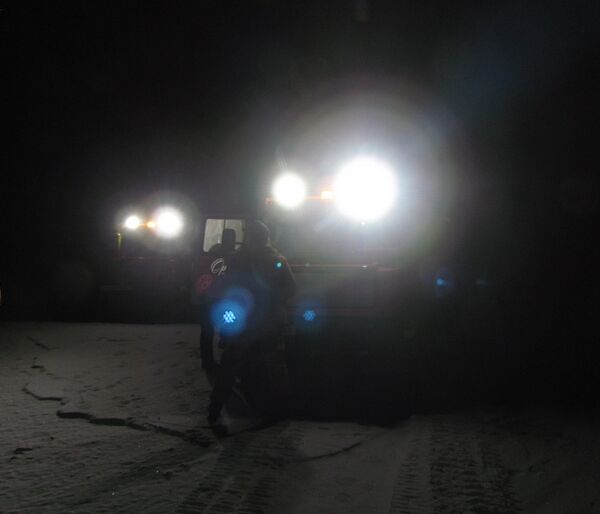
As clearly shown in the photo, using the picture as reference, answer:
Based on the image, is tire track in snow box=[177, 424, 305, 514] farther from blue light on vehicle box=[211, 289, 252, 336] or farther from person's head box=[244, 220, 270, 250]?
person's head box=[244, 220, 270, 250]

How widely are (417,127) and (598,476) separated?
76.8ft

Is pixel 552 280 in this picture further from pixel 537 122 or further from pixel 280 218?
pixel 280 218

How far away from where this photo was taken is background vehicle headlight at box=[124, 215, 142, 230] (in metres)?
16.1

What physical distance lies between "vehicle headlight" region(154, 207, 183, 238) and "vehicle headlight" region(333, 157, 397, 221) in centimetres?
733

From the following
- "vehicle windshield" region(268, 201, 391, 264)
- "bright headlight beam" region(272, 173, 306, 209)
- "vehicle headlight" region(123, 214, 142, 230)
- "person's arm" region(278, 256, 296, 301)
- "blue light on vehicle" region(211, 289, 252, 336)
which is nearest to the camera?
"blue light on vehicle" region(211, 289, 252, 336)

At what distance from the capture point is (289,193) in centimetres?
951

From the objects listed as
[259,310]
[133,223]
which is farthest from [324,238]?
[133,223]

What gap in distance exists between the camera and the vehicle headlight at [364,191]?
9.22m

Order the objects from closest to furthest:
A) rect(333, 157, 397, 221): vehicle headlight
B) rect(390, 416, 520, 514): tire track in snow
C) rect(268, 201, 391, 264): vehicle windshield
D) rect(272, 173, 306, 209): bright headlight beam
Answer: rect(390, 416, 520, 514): tire track in snow
rect(268, 201, 391, 264): vehicle windshield
rect(333, 157, 397, 221): vehicle headlight
rect(272, 173, 306, 209): bright headlight beam

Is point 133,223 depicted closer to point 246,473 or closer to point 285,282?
point 285,282

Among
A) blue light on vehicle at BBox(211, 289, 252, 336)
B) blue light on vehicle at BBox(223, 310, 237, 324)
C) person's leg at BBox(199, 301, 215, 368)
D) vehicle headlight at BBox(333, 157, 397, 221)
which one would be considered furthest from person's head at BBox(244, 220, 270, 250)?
vehicle headlight at BBox(333, 157, 397, 221)

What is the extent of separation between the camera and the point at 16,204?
27.7 metres

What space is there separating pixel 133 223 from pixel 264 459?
1183 cm

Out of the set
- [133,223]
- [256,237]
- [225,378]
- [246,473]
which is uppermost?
[133,223]
